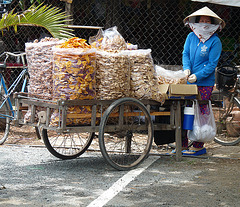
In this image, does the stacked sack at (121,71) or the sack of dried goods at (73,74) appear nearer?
the sack of dried goods at (73,74)

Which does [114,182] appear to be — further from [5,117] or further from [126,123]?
[5,117]

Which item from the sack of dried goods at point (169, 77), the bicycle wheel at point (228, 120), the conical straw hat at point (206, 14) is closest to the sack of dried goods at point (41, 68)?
the sack of dried goods at point (169, 77)

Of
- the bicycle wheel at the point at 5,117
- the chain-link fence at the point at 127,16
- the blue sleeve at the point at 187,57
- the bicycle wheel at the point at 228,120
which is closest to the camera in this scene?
the blue sleeve at the point at 187,57

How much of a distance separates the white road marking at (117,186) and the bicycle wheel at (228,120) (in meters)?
2.61

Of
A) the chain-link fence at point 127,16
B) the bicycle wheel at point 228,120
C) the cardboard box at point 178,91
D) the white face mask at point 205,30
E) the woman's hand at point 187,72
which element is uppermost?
the chain-link fence at point 127,16

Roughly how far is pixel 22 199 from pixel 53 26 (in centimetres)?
439

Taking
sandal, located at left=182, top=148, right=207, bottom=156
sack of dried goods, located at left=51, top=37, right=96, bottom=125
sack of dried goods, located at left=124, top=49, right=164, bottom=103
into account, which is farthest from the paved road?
sack of dried goods, located at left=124, top=49, right=164, bottom=103

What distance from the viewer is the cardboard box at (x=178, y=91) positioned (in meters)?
5.62

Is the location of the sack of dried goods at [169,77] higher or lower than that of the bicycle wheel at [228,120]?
higher

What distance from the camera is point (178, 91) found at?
5.67 m

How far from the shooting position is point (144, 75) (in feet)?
17.7

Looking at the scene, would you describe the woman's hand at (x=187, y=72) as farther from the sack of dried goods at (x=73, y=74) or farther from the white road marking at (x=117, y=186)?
the sack of dried goods at (x=73, y=74)

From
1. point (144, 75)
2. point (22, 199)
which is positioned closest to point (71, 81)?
point (144, 75)

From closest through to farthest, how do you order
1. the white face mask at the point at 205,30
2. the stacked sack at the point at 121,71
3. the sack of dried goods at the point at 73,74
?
the sack of dried goods at the point at 73,74
the stacked sack at the point at 121,71
the white face mask at the point at 205,30
